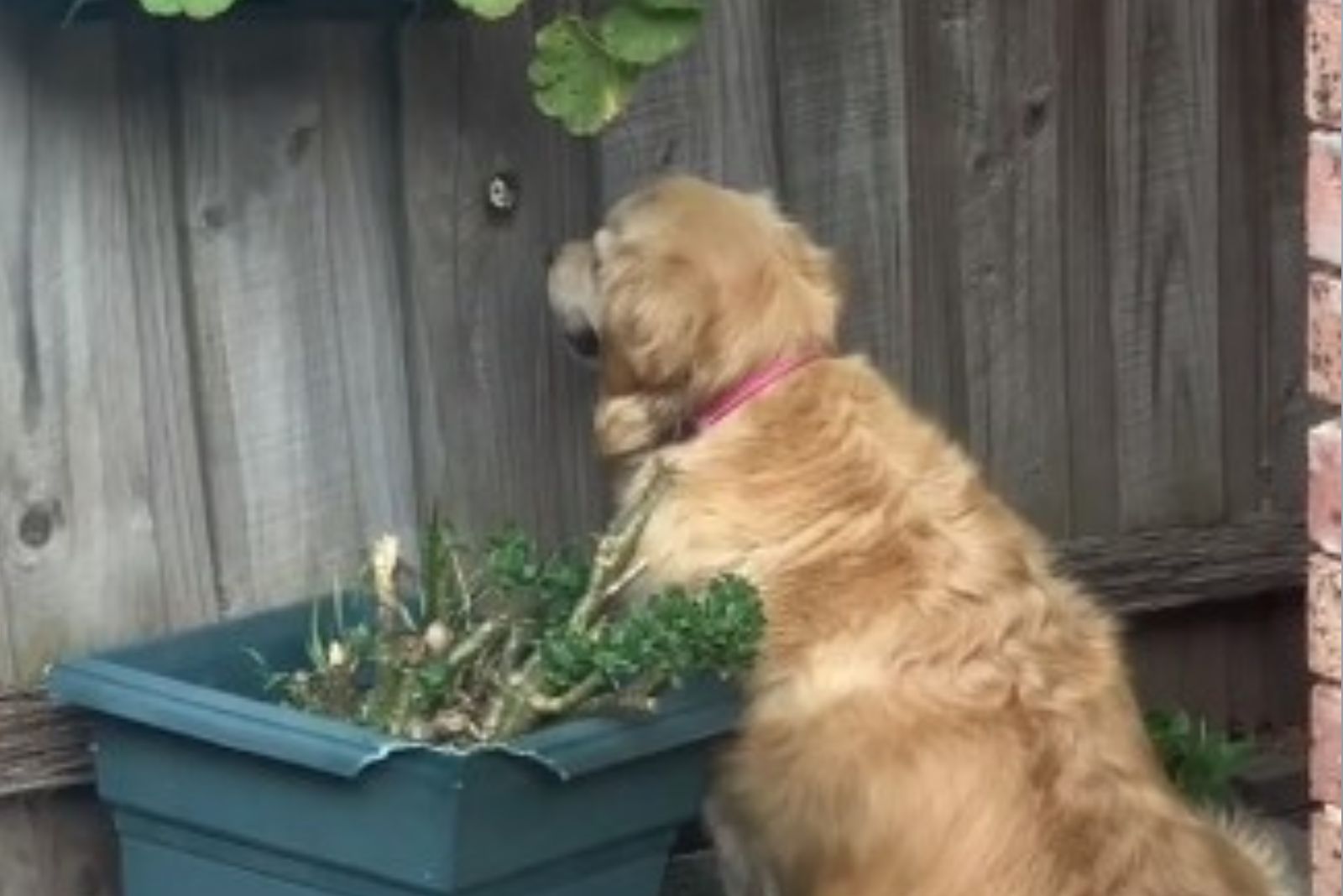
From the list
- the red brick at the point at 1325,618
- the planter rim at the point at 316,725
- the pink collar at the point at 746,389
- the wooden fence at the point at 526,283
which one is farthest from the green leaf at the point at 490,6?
the red brick at the point at 1325,618

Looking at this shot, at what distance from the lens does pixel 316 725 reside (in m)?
4.14

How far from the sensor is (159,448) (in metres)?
4.61

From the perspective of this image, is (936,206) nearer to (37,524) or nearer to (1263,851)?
(1263,851)

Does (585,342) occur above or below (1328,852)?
above

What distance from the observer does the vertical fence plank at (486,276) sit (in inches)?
187

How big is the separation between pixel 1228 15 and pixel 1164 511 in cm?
82

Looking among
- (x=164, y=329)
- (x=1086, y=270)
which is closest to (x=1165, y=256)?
(x=1086, y=270)

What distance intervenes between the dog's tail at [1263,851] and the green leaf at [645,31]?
1.30m

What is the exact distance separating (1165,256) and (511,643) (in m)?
1.67

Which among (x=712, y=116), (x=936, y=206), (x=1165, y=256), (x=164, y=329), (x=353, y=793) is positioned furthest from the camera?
(x=1165, y=256)

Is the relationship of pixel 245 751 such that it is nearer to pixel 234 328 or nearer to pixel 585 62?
pixel 234 328

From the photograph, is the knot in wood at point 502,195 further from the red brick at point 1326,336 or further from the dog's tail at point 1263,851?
the red brick at point 1326,336

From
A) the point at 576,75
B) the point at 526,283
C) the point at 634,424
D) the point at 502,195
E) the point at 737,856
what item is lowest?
the point at 737,856

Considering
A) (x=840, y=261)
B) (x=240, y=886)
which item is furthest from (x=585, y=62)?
(x=240, y=886)
